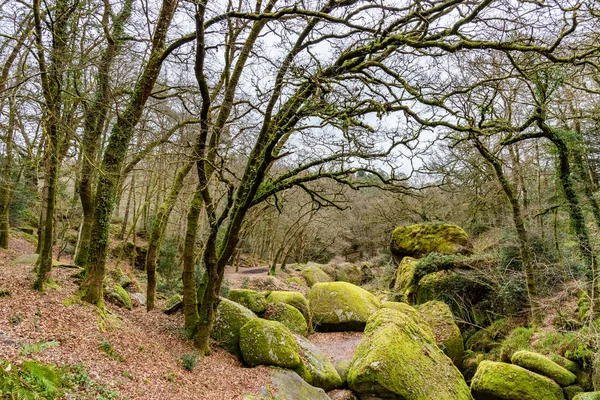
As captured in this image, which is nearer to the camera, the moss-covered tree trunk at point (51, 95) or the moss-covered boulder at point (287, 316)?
the moss-covered tree trunk at point (51, 95)

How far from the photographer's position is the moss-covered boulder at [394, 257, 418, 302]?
48.4 feet

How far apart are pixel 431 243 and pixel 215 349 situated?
1218cm

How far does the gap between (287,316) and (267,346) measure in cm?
313

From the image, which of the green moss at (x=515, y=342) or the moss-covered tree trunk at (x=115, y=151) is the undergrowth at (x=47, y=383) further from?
the green moss at (x=515, y=342)

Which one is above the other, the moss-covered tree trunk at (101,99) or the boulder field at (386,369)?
the moss-covered tree trunk at (101,99)

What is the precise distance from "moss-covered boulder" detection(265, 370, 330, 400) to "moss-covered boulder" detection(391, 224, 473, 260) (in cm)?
1041

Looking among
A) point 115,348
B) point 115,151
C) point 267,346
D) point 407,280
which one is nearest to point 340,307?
point 407,280

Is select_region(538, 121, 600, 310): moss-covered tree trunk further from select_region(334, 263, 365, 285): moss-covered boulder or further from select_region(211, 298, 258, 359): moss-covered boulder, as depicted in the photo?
select_region(334, 263, 365, 285): moss-covered boulder

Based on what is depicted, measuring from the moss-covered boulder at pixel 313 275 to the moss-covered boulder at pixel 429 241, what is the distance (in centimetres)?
663

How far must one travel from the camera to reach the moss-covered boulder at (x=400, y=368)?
6.68 m

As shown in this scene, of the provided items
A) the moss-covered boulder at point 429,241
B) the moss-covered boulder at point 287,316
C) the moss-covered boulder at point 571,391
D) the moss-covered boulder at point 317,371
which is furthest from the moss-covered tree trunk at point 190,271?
the moss-covered boulder at point 429,241

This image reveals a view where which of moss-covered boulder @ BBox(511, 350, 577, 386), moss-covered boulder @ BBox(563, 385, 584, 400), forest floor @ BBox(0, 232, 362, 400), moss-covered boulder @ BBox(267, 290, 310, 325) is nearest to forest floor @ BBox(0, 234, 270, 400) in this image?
forest floor @ BBox(0, 232, 362, 400)

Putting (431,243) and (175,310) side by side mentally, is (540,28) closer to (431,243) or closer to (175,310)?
(175,310)

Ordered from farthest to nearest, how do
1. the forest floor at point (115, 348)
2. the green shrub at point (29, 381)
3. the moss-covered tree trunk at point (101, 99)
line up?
the moss-covered tree trunk at point (101, 99) → the forest floor at point (115, 348) → the green shrub at point (29, 381)
